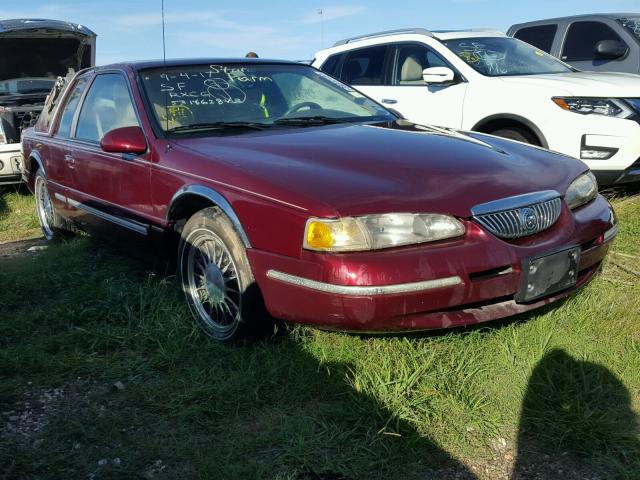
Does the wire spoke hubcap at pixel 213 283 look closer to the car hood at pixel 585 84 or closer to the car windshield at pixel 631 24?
the car hood at pixel 585 84

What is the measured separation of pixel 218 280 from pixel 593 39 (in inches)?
279

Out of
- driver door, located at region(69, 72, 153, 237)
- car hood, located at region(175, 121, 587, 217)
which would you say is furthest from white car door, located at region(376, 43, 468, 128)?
driver door, located at region(69, 72, 153, 237)

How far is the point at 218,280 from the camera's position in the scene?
133 inches

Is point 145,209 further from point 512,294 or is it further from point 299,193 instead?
point 512,294

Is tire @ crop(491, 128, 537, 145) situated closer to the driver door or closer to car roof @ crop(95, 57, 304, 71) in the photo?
car roof @ crop(95, 57, 304, 71)

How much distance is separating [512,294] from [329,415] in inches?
35.7

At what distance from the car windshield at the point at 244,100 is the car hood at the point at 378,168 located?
25 centimetres

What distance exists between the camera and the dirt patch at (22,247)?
5.70 m

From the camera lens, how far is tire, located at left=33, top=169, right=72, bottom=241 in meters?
5.57

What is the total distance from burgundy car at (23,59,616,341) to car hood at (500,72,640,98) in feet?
6.21

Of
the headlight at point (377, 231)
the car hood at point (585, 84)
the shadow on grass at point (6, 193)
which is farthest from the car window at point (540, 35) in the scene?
the headlight at point (377, 231)

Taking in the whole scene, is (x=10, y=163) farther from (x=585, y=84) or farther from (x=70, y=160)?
(x=585, y=84)

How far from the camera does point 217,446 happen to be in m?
2.56

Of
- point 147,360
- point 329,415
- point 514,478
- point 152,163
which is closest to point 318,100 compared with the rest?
point 152,163
